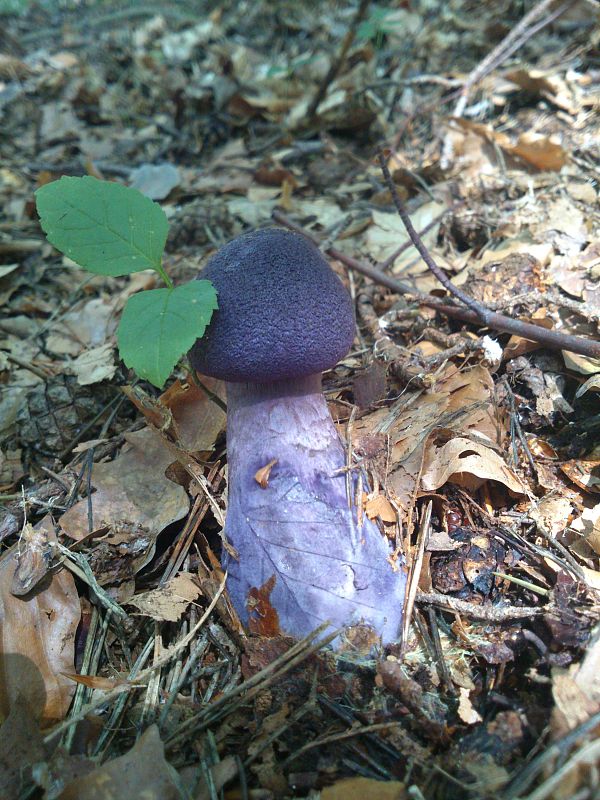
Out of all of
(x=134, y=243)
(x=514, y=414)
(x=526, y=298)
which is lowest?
(x=514, y=414)

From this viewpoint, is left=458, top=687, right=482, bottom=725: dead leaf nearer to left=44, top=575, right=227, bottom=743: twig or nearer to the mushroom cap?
left=44, top=575, right=227, bottom=743: twig

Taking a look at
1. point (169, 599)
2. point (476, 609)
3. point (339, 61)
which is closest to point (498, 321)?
point (476, 609)

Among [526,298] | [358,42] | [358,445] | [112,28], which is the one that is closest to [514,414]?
[526,298]

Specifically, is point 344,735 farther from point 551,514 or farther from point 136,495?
point 136,495

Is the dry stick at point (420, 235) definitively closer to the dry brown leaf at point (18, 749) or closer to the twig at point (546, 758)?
the twig at point (546, 758)

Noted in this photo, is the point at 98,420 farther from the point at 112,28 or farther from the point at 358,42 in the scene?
the point at 112,28

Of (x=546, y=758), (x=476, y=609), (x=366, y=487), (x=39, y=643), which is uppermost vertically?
(x=546, y=758)

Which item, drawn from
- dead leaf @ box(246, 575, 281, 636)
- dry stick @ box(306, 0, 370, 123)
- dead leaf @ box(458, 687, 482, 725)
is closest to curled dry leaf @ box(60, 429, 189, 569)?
dead leaf @ box(246, 575, 281, 636)
